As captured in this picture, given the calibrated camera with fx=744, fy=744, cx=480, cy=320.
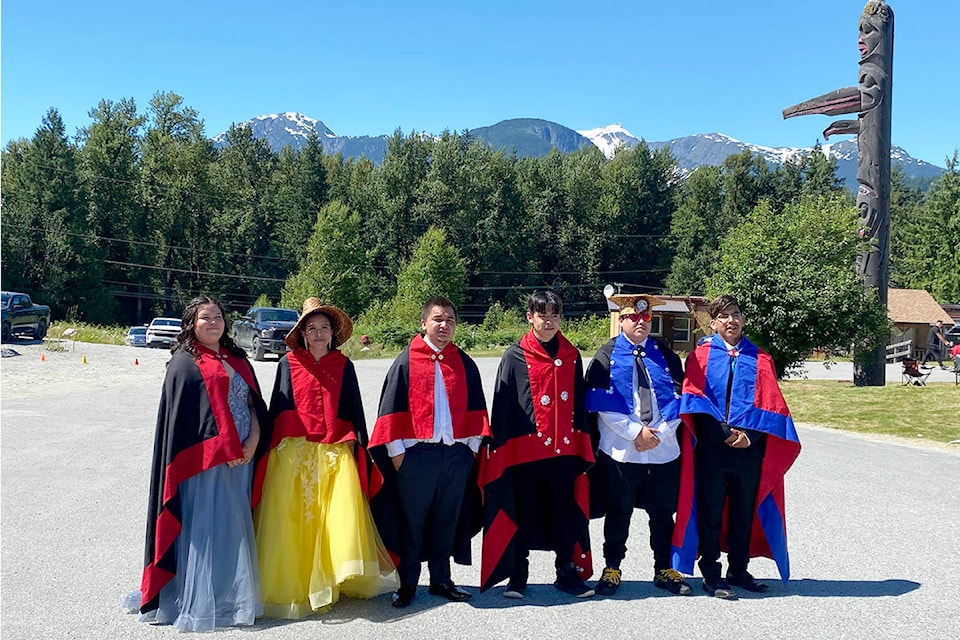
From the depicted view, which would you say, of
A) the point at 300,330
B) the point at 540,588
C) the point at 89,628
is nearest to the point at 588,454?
the point at 540,588

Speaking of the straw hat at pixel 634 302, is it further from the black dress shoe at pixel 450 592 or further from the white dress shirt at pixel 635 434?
the black dress shoe at pixel 450 592

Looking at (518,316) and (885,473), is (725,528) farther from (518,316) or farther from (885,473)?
(518,316)

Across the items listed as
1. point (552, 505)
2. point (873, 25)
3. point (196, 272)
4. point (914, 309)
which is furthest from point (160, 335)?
point (914, 309)

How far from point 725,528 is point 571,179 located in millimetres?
60803

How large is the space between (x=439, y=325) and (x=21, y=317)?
2859 cm

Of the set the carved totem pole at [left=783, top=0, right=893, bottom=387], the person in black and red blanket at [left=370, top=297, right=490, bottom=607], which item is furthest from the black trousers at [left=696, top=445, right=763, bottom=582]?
the carved totem pole at [left=783, top=0, right=893, bottom=387]

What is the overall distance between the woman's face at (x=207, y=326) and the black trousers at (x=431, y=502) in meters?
1.42

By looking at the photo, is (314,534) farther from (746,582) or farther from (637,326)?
(746,582)

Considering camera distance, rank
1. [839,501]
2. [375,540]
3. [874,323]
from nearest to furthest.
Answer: [375,540], [839,501], [874,323]

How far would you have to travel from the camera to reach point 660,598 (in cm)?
483

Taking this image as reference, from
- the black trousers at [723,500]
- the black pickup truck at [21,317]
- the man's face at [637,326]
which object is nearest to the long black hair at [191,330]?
the man's face at [637,326]

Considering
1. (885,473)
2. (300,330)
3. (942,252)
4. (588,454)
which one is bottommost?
(885,473)

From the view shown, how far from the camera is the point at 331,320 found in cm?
498

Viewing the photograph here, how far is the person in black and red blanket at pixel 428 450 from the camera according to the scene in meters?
4.76
